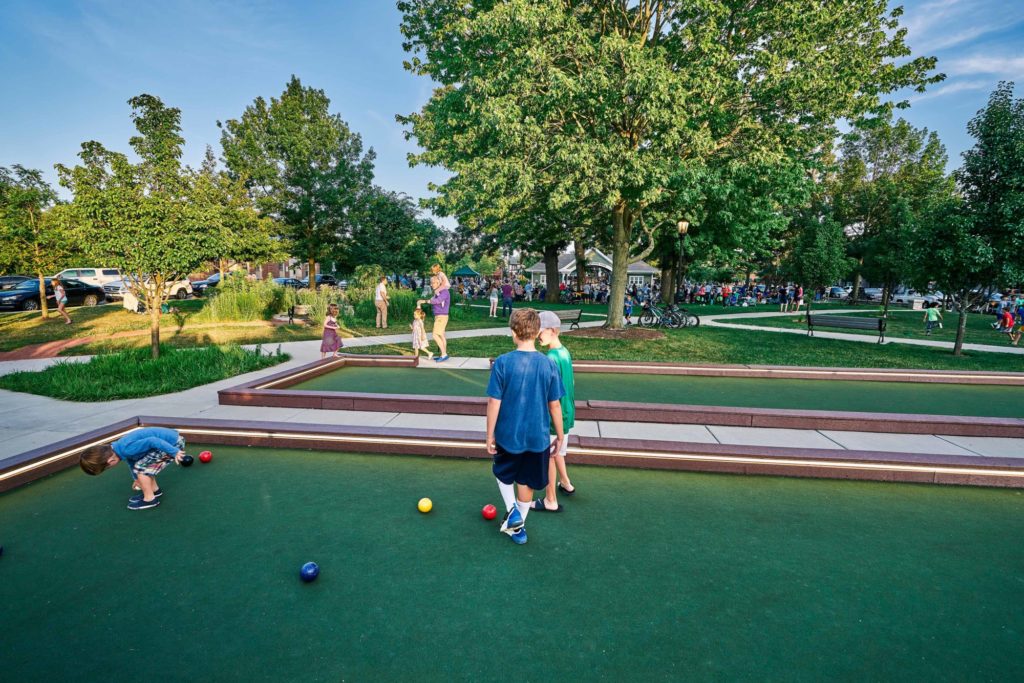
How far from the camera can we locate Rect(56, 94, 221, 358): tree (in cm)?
Answer: 969

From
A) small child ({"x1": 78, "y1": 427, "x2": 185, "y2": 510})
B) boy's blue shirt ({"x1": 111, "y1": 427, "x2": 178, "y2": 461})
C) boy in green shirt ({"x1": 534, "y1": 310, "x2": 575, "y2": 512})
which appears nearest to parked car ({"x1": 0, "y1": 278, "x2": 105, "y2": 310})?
small child ({"x1": 78, "y1": 427, "x2": 185, "y2": 510})

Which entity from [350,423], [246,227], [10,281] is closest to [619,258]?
[350,423]

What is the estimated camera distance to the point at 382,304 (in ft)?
56.9

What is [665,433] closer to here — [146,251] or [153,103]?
[146,251]

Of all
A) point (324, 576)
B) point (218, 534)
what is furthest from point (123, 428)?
point (324, 576)

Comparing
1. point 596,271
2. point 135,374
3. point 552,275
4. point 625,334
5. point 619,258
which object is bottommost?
point 135,374

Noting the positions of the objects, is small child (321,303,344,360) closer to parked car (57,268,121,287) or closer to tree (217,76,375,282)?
tree (217,76,375,282)

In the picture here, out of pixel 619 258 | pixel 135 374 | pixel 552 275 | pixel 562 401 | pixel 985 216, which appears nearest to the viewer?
pixel 562 401

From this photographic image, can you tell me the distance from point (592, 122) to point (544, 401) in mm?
11531

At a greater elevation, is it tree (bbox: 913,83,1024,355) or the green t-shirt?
tree (bbox: 913,83,1024,355)

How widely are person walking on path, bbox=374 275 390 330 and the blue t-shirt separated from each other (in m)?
14.1

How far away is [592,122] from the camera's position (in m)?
13.0

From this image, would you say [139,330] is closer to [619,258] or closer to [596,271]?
[619,258]

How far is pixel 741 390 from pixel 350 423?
709cm
